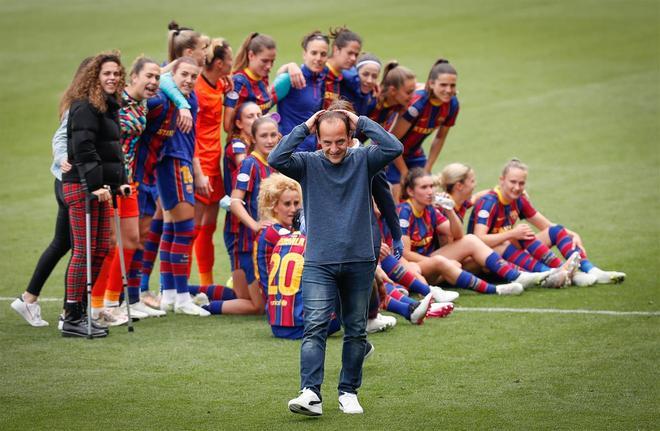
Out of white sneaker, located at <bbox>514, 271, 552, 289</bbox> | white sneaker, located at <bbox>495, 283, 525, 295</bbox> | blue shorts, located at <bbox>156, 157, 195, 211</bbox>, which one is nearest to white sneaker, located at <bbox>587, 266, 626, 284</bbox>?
white sneaker, located at <bbox>514, 271, 552, 289</bbox>

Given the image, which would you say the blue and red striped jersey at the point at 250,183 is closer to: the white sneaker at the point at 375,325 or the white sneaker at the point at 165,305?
the white sneaker at the point at 165,305

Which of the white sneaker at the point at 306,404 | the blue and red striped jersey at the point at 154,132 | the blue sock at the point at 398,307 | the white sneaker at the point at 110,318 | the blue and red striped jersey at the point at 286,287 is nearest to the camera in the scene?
the white sneaker at the point at 306,404

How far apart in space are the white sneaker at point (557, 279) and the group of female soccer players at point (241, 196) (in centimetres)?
2

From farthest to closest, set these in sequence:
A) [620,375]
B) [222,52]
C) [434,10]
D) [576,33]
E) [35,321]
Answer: [434,10] < [576,33] < [222,52] < [35,321] < [620,375]

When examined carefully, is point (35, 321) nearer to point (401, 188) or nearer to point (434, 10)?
point (401, 188)

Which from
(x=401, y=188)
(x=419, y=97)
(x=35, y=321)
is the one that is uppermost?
(x=419, y=97)

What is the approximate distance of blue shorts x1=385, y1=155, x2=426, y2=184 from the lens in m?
10.7

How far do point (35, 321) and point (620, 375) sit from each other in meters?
4.23

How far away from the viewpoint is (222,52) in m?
9.38

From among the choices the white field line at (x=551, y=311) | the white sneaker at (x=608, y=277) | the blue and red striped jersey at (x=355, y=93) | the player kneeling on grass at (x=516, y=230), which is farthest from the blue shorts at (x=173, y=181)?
the white sneaker at (x=608, y=277)

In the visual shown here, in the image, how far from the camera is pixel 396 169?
10.7 m

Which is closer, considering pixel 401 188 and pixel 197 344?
pixel 197 344

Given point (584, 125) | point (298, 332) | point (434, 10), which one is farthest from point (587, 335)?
point (434, 10)

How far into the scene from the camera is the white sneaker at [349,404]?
5.97 metres
